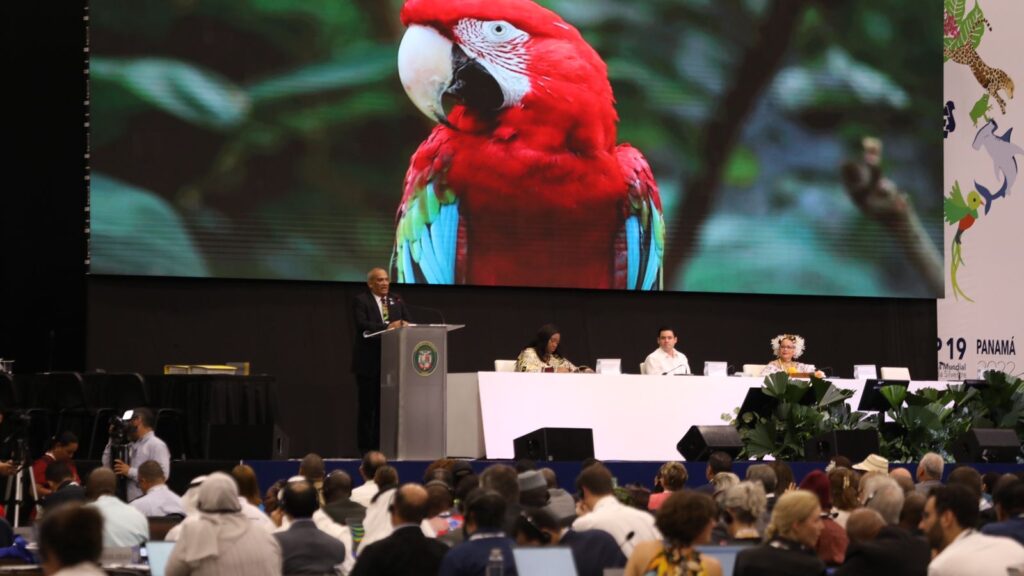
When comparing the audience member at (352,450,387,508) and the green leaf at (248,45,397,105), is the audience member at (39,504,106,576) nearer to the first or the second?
the audience member at (352,450,387,508)

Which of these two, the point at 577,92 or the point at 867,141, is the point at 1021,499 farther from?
the point at 867,141

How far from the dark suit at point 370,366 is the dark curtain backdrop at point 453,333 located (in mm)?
2580

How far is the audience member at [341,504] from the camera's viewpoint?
6.87 m

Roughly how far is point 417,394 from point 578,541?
16.2 ft

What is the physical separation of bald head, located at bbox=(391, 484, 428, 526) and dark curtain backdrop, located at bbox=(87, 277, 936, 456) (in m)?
8.26

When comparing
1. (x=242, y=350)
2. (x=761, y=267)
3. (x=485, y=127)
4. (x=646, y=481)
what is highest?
(x=485, y=127)

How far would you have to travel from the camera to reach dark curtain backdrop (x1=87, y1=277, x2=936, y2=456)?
13328 mm

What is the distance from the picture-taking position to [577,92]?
573 inches

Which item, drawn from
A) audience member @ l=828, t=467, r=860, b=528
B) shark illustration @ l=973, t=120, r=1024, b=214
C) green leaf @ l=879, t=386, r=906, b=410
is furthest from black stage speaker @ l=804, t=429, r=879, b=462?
shark illustration @ l=973, t=120, r=1024, b=214

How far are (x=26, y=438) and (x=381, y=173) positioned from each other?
444cm

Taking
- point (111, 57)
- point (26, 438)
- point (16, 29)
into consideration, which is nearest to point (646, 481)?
point (26, 438)

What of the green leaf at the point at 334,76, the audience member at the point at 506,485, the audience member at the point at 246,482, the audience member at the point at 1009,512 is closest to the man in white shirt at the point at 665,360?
the green leaf at the point at 334,76

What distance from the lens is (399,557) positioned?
5.37 metres

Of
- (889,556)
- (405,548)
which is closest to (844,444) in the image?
(889,556)
